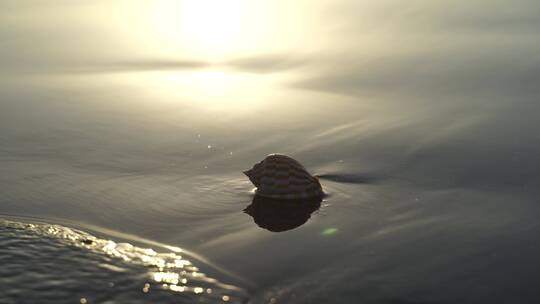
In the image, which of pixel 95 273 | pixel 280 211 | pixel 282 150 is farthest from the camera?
pixel 282 150

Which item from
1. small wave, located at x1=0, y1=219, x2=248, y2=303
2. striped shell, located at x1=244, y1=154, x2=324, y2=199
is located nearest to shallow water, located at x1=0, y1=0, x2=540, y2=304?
small wave, located at x1=0, y1=219, x2=248, y2=303

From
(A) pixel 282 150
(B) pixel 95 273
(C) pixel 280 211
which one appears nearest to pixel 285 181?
(C) pixel 280 211

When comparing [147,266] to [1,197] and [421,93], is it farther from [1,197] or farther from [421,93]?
[421,93]

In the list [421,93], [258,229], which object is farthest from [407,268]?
[421,93]

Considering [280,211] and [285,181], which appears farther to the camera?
[285,181]

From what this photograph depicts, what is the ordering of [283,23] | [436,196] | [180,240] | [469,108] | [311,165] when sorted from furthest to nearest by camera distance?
[283,23] < [469,108] < [311,165] < [436,196] < [180,240]

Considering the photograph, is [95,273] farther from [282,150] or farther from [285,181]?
[282,150]
